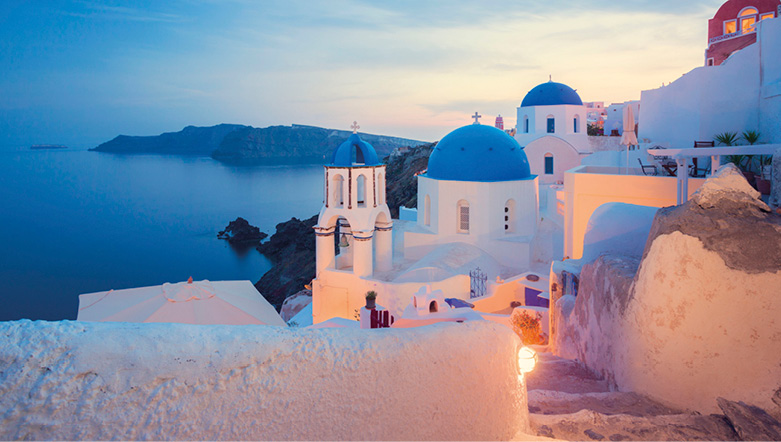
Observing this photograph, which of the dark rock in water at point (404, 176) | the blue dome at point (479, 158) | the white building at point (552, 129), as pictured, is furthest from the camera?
the dark rock in water at point (404, 176)

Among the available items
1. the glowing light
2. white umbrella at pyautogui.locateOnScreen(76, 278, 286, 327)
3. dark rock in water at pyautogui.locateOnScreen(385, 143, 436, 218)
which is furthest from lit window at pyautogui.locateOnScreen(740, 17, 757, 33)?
the glowing light

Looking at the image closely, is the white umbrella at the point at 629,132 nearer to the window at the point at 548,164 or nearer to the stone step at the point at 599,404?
the stone step at the point at 599,404

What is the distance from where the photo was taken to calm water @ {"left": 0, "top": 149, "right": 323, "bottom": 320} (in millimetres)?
37812

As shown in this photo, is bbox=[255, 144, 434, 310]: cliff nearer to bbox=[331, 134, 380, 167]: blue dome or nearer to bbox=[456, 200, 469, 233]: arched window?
bbox=[456, 200, 469, 233]: arched window

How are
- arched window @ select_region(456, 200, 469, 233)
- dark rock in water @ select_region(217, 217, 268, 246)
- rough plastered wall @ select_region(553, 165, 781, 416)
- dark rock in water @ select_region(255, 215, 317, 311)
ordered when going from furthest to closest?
dark rock in water @ select_region(217, 217, 268, 246), dark rock in water @ select_region(255, 215, 317, 311), arched window @ select_region(456, 200, 469, 233), rough plastered wall @ select_region(553, 165, 781, 416)

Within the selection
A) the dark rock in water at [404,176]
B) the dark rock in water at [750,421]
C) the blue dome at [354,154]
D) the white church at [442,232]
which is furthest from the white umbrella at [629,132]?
the dark rock in water at [404,176]

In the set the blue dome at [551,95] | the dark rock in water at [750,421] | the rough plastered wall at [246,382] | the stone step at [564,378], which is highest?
the blue dome at [551,95]

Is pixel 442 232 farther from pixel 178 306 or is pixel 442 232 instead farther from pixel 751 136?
pixel 751 136

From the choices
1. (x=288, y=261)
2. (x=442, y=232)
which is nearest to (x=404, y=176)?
(x=288, y=261)

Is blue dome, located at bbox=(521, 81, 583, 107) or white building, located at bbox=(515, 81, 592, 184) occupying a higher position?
blue dome, located at bbox=(521, 81, 583, 107)

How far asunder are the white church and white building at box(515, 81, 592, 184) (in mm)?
6475

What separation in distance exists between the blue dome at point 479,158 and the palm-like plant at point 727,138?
16.6 ft

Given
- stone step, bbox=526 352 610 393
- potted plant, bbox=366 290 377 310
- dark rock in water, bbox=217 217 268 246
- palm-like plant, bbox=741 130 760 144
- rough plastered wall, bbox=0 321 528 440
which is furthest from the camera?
dark rock in water, bbox=217 217 268 246

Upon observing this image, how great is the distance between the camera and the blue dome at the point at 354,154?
13.6 metres
